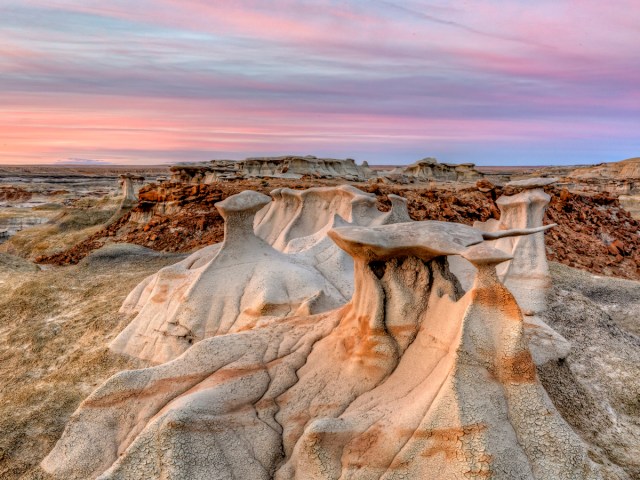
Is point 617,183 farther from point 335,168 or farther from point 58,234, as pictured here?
point 58,234

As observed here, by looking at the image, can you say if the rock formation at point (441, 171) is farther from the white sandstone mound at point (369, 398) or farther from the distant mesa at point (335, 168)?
the white sandstone mound at point (369, 398)

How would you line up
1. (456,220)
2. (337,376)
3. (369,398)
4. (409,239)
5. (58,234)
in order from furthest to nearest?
(58,234)
(456,220)
(337,376)
(409,239)
(369,398)

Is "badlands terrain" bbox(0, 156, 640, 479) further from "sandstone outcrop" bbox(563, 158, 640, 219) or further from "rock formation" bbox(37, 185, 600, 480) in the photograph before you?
"sandstone outcrop" bbox(563, 158, 640, 219)

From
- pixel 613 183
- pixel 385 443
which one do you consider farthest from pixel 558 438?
pixel 613 183

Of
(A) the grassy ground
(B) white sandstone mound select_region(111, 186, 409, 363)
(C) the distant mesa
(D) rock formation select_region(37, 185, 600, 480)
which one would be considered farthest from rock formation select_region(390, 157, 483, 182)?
(D) rock formation select_region(37, 185, 600, 480)

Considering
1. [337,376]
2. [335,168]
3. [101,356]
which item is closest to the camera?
[337,376]

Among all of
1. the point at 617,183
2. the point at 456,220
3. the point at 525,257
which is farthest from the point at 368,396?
the point at 617,183

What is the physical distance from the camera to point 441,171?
53.4 meters

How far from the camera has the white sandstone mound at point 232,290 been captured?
9414mm

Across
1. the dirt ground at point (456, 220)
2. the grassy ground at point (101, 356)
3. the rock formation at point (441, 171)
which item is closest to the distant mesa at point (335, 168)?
the rock formation at point (441, 171)

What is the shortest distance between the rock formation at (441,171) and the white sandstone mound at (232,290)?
40.6m

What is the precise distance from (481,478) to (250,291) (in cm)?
623

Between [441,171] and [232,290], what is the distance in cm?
4631

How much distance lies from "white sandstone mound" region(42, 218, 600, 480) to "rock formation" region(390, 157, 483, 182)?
46.2 m
